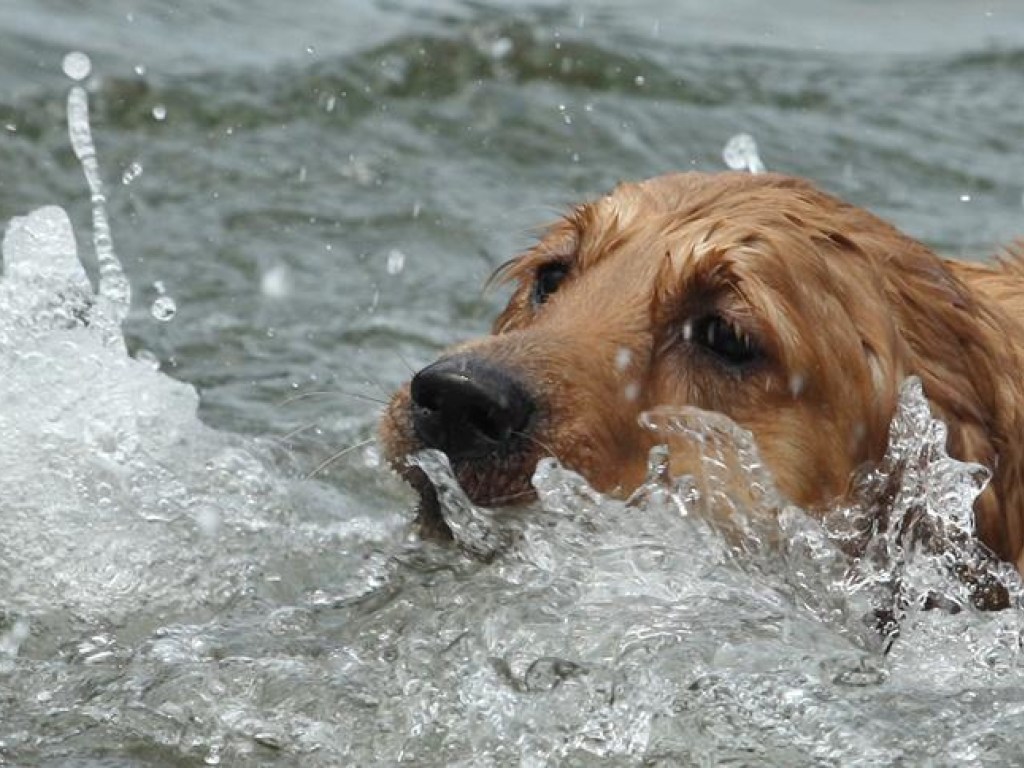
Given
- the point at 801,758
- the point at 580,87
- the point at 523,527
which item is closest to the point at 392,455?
the point at 523,527

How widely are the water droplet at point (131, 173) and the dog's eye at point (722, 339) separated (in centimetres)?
459

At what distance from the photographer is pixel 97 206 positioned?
25.2 feet

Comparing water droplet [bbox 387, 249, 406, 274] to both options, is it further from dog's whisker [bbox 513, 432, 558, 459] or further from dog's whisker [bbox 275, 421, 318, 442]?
dog's whisker [bbox 513, 432, 558, 459]

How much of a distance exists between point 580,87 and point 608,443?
5.98 metres

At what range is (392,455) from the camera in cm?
498

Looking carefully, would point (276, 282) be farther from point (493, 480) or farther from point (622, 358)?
point (493, 480)

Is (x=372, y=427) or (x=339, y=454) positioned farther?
(x=372, y=427)

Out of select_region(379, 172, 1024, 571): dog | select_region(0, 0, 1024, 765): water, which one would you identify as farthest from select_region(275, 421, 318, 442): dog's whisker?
select_region(379, 172, 1024, 571): dog

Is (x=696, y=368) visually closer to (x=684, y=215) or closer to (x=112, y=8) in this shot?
(x=684, y=215)

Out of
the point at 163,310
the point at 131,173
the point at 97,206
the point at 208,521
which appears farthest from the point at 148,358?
the point at 131,173

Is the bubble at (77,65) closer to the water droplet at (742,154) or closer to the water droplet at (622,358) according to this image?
the water droplet at (742,154)

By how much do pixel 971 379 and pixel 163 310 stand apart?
364 cm

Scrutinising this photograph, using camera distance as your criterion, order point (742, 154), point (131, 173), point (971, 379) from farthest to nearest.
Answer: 1. point (742, 154)
2. point (131, 173)
3. point (971, 379)

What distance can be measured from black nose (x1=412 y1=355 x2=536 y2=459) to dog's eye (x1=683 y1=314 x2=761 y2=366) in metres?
0.49
